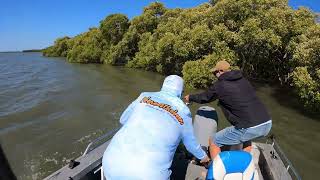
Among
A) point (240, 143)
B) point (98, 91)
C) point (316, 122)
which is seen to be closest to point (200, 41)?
point (98, 91)

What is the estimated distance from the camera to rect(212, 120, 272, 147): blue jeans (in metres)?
4.68

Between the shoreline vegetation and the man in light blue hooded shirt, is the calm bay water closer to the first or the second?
the shoreline vegetation

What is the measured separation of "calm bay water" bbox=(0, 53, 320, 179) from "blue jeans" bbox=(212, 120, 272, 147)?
4702 mm

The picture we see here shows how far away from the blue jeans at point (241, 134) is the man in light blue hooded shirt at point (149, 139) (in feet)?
5.54

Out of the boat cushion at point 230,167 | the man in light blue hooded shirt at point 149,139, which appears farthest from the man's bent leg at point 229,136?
the man in light blue hooded shirt at point 149,139

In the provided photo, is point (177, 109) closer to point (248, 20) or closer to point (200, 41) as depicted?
point (248, 20)

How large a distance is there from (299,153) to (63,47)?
2417 inches

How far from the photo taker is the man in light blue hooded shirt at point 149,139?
289 cm

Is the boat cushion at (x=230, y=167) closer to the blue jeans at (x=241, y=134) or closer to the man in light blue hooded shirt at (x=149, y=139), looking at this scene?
the man in light blue hooded shirt at (x=149, y=139)

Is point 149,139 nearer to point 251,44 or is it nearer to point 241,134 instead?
point 241,134

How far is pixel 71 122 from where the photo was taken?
41.9 ft

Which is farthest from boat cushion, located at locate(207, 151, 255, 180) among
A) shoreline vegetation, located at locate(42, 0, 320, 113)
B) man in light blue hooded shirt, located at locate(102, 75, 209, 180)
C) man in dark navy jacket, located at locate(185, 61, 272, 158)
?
shoreline vegetation, located at locate(42, 0, 320, 113)

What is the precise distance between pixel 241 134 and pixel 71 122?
9.22 metres

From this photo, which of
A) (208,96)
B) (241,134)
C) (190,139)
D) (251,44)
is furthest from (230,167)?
(251,44)
